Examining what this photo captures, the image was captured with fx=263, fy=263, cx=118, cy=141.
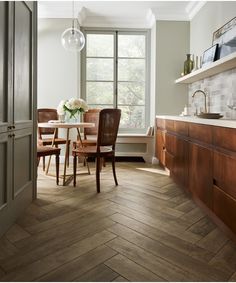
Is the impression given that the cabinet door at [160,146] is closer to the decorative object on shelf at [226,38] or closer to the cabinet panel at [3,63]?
the decorative object on shelf at [226,38]

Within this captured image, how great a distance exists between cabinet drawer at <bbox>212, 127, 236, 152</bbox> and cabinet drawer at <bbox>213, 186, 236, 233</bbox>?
13.7 inches

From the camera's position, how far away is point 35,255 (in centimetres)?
163

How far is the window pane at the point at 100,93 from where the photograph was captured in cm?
520

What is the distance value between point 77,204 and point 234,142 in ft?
5.12

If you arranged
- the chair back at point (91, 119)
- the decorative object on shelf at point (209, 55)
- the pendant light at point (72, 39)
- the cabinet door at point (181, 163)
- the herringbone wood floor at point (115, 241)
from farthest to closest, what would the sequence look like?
the chair back at point (91, 119) → the pendant light at point (72, 39) → the decorative object on shelf at point (209, 55) → the cabinet door at point (181, 163) → the herringbone wood floor at point (115, 241)

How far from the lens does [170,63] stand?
15.5 feet

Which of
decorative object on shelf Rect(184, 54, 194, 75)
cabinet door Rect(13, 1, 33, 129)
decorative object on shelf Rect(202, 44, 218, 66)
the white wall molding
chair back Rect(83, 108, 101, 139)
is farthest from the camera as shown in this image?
chair back Rect(83, 108, 101, 139)

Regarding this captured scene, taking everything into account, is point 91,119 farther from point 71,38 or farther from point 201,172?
point 201,172

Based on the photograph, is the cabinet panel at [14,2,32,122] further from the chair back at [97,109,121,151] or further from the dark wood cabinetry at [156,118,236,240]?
the dark wood cabinetry at [156,118,236,240]

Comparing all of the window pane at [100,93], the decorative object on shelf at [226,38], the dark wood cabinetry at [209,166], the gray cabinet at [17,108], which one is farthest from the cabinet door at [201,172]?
the window pane at [100,93]

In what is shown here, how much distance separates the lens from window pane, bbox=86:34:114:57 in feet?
16.9

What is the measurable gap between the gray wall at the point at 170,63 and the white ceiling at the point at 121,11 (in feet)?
0.59

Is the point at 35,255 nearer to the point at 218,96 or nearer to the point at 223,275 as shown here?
the point at 223,275

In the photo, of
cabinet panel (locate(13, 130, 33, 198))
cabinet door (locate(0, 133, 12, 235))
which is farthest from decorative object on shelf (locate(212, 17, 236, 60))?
cabinet door (locate(0, 133, 12, 235))
